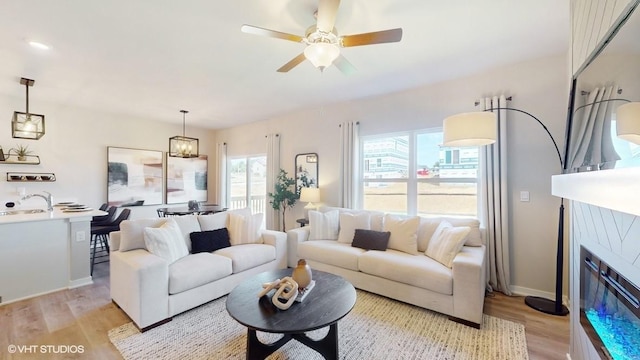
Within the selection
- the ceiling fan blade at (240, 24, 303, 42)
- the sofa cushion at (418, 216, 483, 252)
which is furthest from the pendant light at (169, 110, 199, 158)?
the sofa cushion at (418, 216, 483, 252)

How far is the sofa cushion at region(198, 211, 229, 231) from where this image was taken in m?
3.34

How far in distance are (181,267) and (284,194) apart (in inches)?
99.7

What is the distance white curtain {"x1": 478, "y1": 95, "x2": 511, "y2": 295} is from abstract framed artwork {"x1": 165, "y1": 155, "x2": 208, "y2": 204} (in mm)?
5864

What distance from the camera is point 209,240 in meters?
3.17

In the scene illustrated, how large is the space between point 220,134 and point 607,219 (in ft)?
23.0

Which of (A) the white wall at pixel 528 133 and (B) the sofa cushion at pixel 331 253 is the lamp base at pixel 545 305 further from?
(B) the sofa cushion at pixel 331 253

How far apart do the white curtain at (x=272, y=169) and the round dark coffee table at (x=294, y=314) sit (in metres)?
3.34

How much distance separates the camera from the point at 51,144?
446 cm

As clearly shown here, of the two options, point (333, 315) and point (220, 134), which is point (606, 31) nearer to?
point (333, 315)

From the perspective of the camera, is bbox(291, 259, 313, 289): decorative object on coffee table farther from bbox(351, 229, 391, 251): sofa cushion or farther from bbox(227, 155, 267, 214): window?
bbox(227, 155, 267, 214): window

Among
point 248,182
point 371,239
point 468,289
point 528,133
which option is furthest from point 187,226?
point 528,133


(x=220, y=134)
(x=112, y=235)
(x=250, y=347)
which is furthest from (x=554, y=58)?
(x=220, y=134)

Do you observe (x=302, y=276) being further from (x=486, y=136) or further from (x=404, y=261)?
(x=486, y=136)

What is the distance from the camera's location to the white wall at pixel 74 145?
4.16 m
